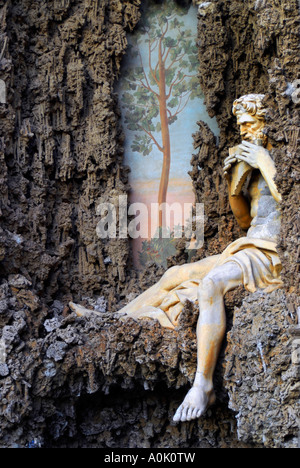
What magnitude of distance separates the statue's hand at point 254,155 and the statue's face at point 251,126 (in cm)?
12

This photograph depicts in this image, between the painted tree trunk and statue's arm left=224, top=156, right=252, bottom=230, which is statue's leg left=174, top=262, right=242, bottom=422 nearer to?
statue's arm left=224, top=156, right=252, bottom=230

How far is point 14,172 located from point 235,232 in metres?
1.86

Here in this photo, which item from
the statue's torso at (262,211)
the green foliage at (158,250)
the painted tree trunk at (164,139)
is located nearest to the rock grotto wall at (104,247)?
the green foliage at (158,250)

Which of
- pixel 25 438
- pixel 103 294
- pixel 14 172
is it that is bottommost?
pixel 25 438

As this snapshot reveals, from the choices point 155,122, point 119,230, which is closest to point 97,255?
point 119,230

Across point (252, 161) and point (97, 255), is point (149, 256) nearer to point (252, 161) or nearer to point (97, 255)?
point (97, 255)

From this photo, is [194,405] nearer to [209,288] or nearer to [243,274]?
[209,288]

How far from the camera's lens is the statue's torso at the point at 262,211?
625cm

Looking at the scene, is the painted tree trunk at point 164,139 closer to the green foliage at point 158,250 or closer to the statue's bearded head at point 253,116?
the green foliage at point 158,250

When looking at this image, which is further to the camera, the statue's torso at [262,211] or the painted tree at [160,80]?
the painted tree at [160,80]

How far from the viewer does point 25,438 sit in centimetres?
603

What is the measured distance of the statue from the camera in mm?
5781

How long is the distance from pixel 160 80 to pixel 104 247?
161 centimetres

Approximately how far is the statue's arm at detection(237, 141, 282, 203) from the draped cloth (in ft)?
1.27
